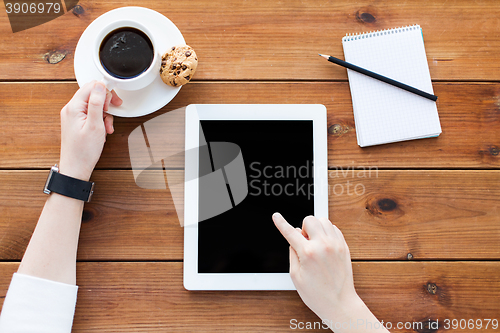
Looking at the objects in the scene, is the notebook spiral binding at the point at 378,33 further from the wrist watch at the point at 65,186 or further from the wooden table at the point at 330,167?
the wrist watch at the point at 65,186

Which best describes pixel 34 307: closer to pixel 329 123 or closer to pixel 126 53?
pixel 126 53

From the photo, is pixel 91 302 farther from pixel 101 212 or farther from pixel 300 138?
pixel 300 138

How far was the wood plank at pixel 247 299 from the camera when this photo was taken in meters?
0.78

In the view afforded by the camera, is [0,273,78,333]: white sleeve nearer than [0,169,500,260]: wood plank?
Yes

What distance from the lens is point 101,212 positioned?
31.6 inches

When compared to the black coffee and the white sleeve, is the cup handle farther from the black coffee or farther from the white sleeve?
the white sleeve

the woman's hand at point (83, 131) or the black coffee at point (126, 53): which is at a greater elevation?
the black coffee at point (126, 53)

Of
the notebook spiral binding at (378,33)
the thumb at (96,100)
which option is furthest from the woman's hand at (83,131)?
the notebook spiral binding at (378,33)

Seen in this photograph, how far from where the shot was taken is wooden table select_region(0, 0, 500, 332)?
79 centimetres

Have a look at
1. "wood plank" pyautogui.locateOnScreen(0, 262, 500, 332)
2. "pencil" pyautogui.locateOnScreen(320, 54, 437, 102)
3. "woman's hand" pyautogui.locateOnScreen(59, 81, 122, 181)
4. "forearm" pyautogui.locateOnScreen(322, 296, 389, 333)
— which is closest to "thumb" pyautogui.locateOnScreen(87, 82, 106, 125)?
"woman's hand" pyautogui.locateOnScreen(59, 81, 122, 181)

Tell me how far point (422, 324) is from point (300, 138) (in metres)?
0.54

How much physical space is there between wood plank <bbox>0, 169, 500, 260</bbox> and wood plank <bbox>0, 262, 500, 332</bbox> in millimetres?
36

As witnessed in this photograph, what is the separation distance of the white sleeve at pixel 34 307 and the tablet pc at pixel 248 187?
0.27 meters

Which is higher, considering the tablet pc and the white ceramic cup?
the white ceramic cup
